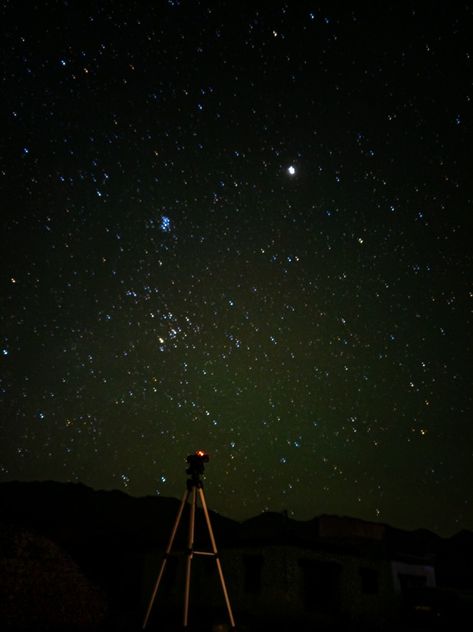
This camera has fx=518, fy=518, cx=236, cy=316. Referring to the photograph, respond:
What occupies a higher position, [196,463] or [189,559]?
[196,463]

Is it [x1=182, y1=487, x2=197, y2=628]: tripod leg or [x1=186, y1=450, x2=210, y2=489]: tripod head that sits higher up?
[x1=186, y1=450, x2=210, y2=489]: tripod head

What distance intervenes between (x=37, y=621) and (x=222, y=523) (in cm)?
6019

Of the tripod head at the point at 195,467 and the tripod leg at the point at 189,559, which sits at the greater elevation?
the tripod head at the point at 195,467

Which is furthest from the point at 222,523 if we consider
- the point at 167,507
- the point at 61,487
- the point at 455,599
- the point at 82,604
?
the point at 82,604

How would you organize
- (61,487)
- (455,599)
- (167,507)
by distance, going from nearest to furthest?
(455,599), (61,487), (167,507)

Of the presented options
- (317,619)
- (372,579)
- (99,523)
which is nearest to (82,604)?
(317,619)

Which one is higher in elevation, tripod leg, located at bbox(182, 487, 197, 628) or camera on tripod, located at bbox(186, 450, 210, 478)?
camera on tripod, located at bbox(186, 450, 210, 478)

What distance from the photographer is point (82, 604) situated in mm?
14477

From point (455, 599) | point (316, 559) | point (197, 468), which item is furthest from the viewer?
point (316, 559)

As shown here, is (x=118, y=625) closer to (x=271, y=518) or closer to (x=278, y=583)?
(x=278, y=583)

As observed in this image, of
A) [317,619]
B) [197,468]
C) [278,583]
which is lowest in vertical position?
[317,619]

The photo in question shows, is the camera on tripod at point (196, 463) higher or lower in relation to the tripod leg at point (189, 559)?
higher

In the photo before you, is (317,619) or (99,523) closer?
(317,619)

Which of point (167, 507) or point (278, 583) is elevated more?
point (167, 507)
